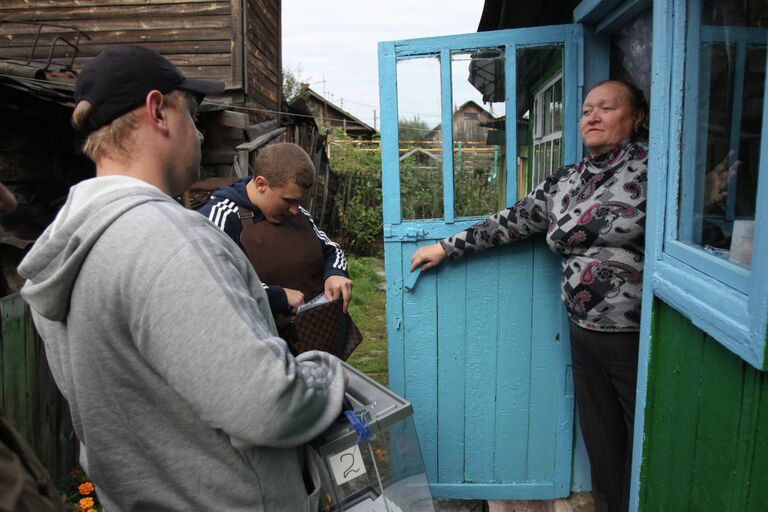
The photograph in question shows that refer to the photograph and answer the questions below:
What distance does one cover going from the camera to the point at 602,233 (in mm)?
2033

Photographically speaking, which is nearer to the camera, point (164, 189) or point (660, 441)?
point (164, 189)

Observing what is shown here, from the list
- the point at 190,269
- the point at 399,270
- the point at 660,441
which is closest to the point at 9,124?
the point at 399,270

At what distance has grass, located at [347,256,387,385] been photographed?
5559mm

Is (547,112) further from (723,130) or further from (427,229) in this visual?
(723,130)

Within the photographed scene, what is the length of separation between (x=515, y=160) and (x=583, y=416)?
121 centimetres

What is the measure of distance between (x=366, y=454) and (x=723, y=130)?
1.27 metres

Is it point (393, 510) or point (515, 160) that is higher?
point (515, 160)

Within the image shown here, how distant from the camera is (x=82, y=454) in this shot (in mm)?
1290

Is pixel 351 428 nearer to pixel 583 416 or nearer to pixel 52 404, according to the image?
pixel 583 416

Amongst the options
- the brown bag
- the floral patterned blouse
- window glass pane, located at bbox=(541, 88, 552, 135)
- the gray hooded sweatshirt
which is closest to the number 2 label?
Answer: the gray hooded sweatshirt

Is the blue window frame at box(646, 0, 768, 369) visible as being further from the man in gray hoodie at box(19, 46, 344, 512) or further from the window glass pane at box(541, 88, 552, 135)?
the window glass pane at box(541, 88, 552, 135)

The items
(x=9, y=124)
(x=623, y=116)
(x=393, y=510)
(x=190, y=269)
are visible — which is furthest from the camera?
(x=9, y=124)

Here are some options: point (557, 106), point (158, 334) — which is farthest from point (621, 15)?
point (158, 334)

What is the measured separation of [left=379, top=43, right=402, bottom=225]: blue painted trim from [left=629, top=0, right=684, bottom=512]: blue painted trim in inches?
45.5
